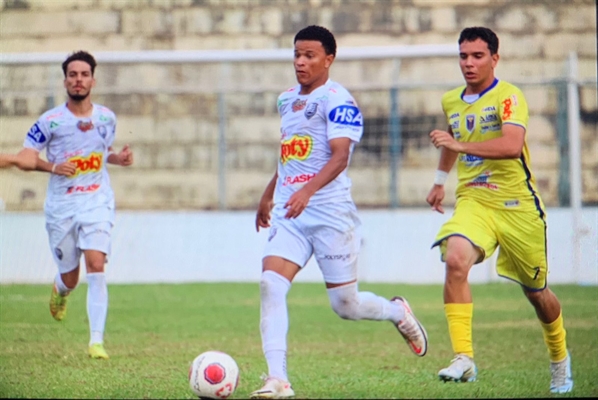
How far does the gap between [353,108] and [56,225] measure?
12.6 ft

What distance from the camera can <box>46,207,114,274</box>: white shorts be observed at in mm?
10172

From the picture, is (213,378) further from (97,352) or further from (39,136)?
(39,136)

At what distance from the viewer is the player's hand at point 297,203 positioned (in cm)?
720

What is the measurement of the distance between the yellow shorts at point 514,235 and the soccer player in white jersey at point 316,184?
72cm

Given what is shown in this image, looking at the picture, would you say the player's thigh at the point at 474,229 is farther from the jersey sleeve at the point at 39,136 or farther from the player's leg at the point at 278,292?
the jersey sleeve at the point at 39,136

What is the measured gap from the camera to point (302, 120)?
7.66 meters

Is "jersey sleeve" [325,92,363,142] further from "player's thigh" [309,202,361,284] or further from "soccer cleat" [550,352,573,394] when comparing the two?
"soccer cleat" [550,352,573,394]

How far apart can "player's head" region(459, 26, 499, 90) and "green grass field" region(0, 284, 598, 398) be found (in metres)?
2.07

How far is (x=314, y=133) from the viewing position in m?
7.65

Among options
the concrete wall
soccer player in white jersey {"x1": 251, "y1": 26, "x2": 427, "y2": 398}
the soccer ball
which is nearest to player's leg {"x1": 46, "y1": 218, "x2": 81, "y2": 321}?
soccer player in white jersey {"x1": 251, "y1": 26, "x2": 427, "y2": 398}

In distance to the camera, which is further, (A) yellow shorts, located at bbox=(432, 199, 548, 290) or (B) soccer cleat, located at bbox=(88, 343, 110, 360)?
(B) soccer cleat, located at bbox=(88, 343, 110, 360)

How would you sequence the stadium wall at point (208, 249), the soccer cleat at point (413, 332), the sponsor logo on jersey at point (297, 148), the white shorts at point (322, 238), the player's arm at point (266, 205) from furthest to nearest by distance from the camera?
the stadium wall at point (208, 249) → the soccer cleat at point (413, 332) → the player's arm at point (266, 205) → the sponsor logo on jersey at point (297, 148) → the white shorts at point (322, 238)

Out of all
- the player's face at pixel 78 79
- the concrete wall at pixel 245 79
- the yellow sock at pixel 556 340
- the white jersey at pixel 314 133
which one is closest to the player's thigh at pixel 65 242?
the player's face at pixel 78 79

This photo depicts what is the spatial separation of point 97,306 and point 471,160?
12.0ft
